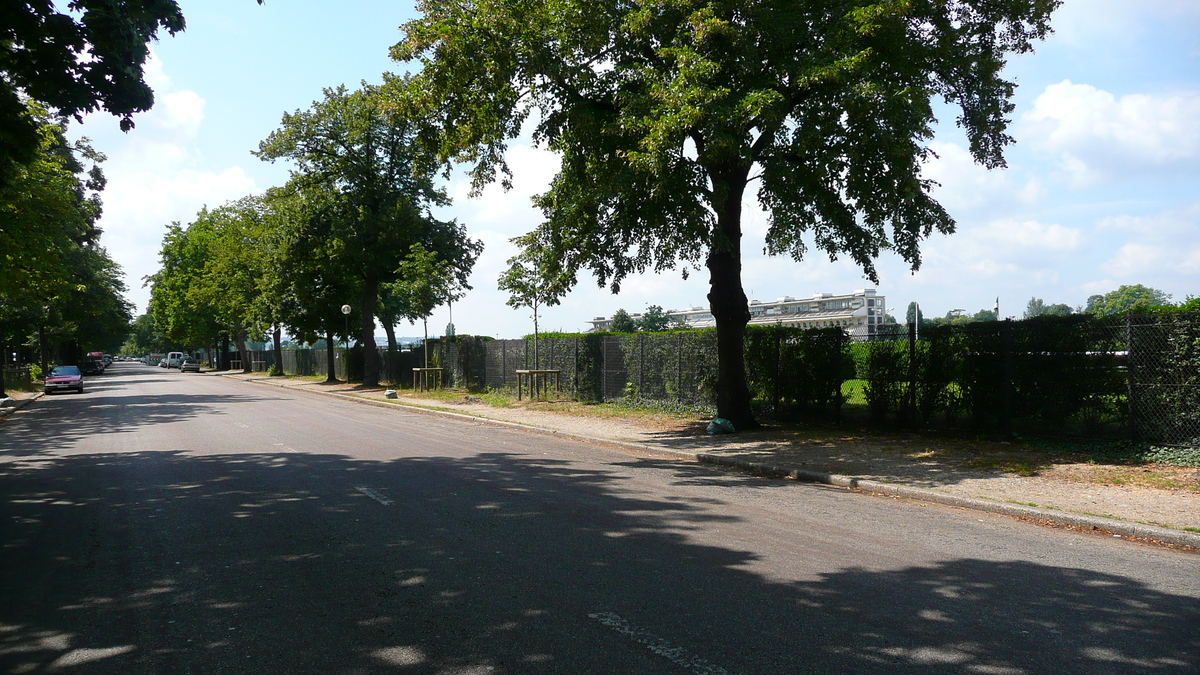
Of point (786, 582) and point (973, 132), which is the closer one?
point (786, 582)

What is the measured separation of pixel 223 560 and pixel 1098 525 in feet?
27.1

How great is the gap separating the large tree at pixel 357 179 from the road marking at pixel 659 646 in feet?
98.6

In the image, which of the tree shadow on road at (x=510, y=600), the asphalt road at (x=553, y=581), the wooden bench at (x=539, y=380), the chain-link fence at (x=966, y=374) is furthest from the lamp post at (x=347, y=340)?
the tree shadow on road at (x=510, y=600)

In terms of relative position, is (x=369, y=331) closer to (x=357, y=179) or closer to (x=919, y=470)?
(x=357, y=179)

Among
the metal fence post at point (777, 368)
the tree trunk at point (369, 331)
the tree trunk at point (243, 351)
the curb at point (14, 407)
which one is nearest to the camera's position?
the metal fence post at point (777, 368)

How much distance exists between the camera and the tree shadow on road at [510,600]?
4145 mm

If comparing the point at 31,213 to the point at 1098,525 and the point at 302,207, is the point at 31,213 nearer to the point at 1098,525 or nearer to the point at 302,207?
the point at 302,207

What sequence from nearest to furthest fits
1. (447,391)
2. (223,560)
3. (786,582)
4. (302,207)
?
(786,582)
(223,560)
(447,391)
(302,207)

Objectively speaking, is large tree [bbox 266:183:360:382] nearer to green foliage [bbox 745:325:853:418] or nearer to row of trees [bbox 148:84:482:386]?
row of trees [bbox 148:84:482:386]

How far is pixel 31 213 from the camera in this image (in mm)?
19641

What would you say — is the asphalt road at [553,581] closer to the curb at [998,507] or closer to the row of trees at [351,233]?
the curb at [998,507]

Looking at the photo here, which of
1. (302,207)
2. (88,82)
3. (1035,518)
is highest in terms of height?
(302,207)

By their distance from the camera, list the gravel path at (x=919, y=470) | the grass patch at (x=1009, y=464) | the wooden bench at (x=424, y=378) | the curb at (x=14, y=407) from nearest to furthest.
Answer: the gravel path at (x=919, y=470) < the grass patch at (x=1009, y=464) < the curb at (x=14, y=407) < the wooden bench at (x=424, y=378)

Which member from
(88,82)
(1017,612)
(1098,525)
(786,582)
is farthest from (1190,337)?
(88,82)
